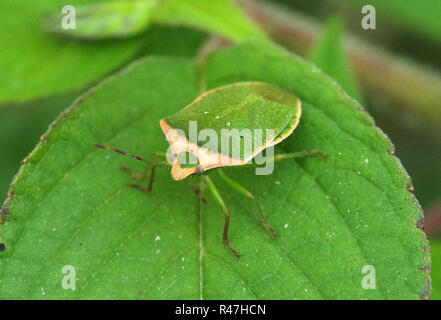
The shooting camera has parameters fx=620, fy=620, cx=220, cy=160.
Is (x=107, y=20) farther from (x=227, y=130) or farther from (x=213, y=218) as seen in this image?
(x=213, y=218)

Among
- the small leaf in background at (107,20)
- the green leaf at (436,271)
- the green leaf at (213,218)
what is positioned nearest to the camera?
the green leaf at (213,218)

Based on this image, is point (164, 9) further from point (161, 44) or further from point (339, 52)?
point (339, 52)

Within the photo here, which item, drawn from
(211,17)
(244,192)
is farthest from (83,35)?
(244,192)

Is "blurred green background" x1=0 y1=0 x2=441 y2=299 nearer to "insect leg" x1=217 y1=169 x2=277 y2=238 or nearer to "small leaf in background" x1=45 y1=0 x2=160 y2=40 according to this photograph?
"small leaf in background" x1=45 y1=0 x2=160 y2=40

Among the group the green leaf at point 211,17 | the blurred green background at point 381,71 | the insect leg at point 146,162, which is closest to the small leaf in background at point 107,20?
the green leaf at point 211,17

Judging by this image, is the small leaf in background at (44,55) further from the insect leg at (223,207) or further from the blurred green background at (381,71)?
the insect leg at (223,207)

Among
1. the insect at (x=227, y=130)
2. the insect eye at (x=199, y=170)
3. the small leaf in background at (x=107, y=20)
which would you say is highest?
the small leaf in background at (x=107, y=20)

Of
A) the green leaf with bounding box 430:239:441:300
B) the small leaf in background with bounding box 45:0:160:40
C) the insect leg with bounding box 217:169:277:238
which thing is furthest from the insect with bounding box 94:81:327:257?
the green leaf with bounding box 430:239:441:300
